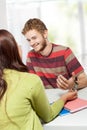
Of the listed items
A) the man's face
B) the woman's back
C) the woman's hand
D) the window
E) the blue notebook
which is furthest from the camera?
the window

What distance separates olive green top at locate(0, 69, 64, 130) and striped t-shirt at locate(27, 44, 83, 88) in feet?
2.61

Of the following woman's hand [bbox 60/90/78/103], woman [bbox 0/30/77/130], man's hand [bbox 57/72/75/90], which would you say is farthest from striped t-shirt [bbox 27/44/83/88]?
woman [bbox 0/30/77/130]

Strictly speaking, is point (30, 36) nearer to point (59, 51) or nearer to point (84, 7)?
point (59, 51)

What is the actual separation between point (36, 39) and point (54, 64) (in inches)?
9.7

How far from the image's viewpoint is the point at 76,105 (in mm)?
1260

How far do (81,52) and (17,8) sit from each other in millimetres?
866

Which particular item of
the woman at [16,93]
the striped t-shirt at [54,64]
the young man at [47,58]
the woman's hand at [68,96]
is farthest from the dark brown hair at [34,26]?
the woman at [16,93]

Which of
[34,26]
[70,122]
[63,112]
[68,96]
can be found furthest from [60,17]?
[70,122]

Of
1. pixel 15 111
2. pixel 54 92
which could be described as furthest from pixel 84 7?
pixel 15 111

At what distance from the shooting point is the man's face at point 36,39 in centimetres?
180

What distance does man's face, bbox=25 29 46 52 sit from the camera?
1798mm

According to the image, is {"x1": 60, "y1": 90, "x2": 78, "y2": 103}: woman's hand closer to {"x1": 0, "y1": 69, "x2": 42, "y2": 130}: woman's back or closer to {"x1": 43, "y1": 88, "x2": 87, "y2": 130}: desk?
{"x1": 43, "y1": 88, "x2": 87, "y2": 130}: desk

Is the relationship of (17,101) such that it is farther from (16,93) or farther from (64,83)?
(64,83)

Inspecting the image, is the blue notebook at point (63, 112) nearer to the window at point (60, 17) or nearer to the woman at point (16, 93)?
the woman at point (16, 93)
